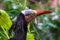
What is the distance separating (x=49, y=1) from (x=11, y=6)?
1.89 m

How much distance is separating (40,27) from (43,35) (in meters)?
0.09

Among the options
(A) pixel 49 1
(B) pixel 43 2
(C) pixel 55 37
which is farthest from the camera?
(A) pixel 49 1

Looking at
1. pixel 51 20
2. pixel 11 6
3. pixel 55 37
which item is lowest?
pixel 55 37

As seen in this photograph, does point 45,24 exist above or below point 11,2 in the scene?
below

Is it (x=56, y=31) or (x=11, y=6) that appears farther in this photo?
(x=56, y=31)

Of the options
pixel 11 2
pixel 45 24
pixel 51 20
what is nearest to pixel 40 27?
pixel 45 24

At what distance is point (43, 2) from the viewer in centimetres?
306

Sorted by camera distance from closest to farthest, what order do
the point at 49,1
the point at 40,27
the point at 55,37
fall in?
the point at 40,27 < the point at 55,37 < the point at 49,1

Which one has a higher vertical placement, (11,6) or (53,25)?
(11,6)

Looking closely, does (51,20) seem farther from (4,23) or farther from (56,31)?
(4,23)

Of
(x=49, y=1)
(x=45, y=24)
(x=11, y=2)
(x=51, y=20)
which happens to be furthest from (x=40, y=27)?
(x=49, y=1)

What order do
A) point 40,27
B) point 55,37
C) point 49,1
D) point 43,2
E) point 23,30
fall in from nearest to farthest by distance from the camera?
point 23,30 → point 40,27 → point 55,37 → point 43,2 → point 49,1

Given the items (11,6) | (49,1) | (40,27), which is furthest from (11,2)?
(49,1)

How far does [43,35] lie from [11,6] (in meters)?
0.90
